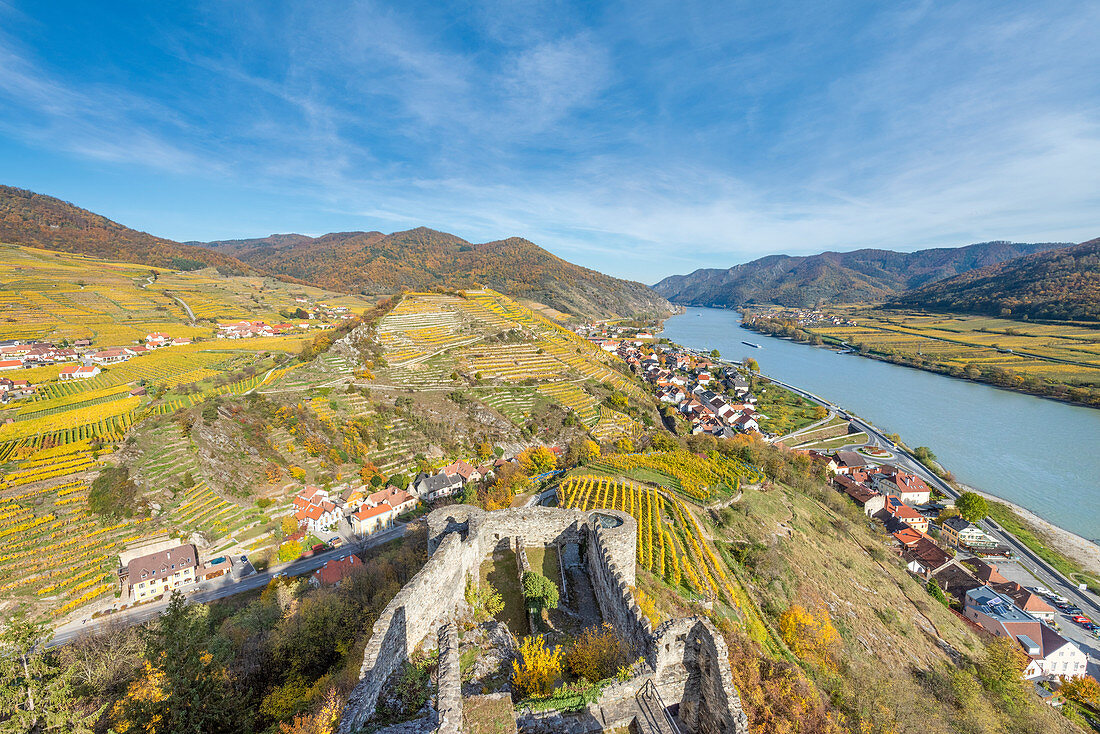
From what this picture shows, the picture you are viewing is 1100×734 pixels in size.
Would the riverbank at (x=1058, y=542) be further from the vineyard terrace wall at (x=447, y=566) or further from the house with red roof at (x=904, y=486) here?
the vineyard terrace wall at (x=447, y=566)

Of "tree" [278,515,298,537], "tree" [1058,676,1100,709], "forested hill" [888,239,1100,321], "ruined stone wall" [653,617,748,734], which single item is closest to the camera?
"ruined stone wall" [653,617,748,734]

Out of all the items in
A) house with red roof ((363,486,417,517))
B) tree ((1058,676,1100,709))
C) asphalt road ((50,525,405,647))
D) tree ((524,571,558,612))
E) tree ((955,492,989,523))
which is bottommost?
tree ((1058,676,1100,709))

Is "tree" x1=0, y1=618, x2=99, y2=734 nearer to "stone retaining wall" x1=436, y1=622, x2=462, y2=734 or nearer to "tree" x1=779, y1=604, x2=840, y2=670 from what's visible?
"stone retaining wall" x1=436, y1=622, x2=462, y2=734

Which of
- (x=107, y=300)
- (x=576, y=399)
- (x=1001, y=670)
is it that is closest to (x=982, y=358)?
(x=576, y=399)

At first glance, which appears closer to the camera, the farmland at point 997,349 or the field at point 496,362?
the field at point 496,362

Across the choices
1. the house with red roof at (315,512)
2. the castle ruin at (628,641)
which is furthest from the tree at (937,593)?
the house with red roof at (315,512)

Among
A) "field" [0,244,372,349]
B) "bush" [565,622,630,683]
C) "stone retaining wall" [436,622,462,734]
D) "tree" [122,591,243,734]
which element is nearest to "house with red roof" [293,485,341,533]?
"tree" [122,591,243,734]

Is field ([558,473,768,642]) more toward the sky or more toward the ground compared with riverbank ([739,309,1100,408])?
more toward the sky
